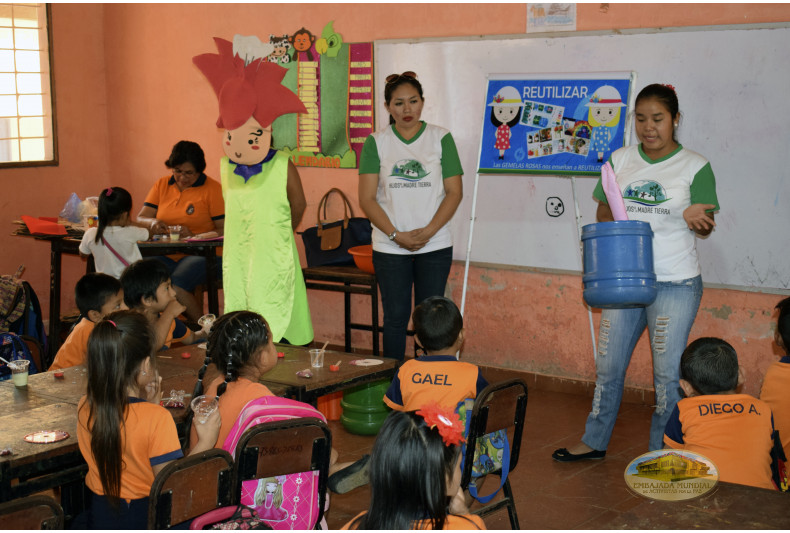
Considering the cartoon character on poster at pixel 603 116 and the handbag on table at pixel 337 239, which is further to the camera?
the handbag on table at pixel 337 239

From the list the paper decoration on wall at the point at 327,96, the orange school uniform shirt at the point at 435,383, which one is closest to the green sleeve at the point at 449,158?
the paper decoration on wall at the point at 327,96

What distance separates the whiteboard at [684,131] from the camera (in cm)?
423

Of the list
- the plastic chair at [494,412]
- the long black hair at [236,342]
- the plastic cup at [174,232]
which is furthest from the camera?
the plastic cup at [174,232]

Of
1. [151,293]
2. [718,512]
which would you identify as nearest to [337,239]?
[151,293]

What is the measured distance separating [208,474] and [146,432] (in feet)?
1.21

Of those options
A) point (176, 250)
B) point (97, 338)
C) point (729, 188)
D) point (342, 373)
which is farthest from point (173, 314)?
point (729, 188)

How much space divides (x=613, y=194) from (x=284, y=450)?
1.82 meters

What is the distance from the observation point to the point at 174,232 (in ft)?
17.8

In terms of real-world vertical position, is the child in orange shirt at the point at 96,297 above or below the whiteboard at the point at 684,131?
below

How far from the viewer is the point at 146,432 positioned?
7.68 feet

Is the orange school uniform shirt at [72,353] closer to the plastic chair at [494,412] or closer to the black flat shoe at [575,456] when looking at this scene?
the plastic chair at [494,412]

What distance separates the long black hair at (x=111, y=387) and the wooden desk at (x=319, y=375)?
1.84 feet

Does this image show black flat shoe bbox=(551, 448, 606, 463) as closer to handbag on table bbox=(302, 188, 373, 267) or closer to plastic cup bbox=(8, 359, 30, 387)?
handbag on table bbox=(302, 188, 373, 267)

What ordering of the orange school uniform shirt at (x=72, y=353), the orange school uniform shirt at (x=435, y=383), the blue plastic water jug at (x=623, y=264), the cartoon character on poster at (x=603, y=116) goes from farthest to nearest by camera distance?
1. the cartoon character on poster at (x=603, y=116)
2. the orange school uniform shirt at (x=72, y=353)
3. the blue plastic water jug at (x=623, y=264)
4. the orange school uniform shirt at (x=435, y=383)
